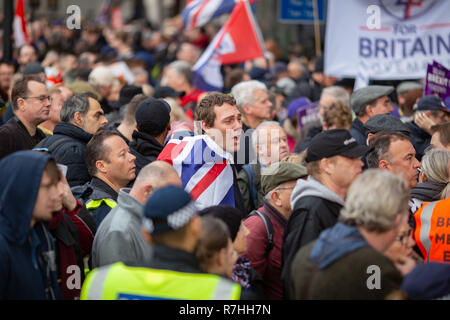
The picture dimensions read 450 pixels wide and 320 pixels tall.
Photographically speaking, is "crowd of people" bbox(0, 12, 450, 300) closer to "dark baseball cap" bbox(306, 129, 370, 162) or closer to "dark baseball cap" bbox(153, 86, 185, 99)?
"dark baseball cap" bbox(306, 129, 370, 162)

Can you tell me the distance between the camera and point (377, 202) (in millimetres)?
3824

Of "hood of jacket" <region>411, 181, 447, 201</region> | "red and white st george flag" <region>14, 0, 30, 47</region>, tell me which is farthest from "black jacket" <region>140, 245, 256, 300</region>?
"red and white st george flag" <region>14, 0, 30, 47</region>

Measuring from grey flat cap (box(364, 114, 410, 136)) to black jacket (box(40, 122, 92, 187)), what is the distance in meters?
2.84

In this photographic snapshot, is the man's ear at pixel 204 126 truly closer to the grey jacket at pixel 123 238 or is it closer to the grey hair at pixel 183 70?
the grey jacket at pixel 123 238

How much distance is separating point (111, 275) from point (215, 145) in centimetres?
Answer: 231

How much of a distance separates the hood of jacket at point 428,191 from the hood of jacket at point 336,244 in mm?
2149

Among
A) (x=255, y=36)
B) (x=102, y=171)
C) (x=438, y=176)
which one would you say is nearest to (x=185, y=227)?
(x=102, y=171)

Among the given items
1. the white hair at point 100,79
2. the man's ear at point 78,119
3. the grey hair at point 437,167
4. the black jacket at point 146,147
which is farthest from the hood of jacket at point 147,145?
the white hair at point 100,79

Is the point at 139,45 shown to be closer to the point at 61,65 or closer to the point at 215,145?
the point at 61,65

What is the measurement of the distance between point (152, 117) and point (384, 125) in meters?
2.36

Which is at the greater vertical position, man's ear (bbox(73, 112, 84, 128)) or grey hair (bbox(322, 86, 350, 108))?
man's ear (bbox(73, 112, 84, 128))

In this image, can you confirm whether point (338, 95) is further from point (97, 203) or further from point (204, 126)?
point (97, 203)

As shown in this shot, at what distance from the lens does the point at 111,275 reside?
3604 millimetres

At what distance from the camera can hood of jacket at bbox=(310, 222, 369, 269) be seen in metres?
3.77
